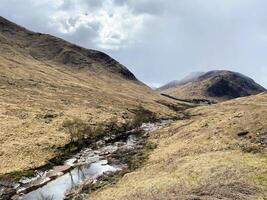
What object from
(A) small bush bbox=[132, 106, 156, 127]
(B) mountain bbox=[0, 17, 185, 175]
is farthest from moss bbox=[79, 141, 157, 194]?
(A) small bush bbox=[132, 106, 156, 127]

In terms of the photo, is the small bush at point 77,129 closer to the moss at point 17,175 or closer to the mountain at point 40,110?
the mountain at point 40,110

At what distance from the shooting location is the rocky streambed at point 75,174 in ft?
167

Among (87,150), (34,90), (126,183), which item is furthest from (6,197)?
(34,90)

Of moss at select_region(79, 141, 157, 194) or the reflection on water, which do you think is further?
moss at select_region(79, 141, 157, 194)

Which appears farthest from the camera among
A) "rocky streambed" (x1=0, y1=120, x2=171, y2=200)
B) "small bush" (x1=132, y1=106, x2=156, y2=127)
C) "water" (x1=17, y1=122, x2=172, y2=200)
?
"small bush" (x1=132, y1=106, x2=156, y2=127)

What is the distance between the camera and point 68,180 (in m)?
56.8

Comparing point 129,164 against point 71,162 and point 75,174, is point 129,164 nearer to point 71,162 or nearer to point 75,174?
point 75,174

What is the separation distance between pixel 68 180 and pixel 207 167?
61.8ft

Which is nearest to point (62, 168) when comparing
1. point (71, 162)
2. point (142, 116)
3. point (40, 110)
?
point (71, 162)

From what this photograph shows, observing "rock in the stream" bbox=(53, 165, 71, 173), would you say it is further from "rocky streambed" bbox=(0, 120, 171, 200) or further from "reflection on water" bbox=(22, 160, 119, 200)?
"reflection on water" bbox=(22, 160, 119, 200)

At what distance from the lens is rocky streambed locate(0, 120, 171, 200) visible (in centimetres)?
5094

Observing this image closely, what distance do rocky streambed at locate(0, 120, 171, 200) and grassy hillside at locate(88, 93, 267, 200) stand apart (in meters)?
4.67

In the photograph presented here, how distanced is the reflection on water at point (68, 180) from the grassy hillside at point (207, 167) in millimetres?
5369

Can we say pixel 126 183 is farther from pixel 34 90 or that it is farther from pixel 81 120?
pixel 34 90
